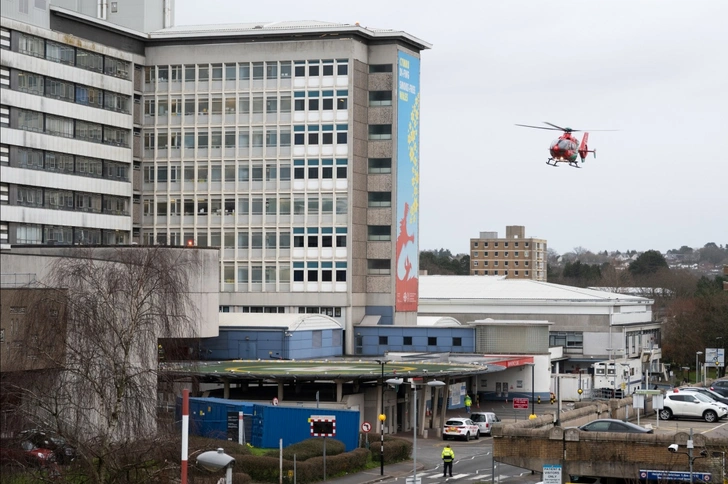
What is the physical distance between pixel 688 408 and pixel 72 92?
53.5 meters

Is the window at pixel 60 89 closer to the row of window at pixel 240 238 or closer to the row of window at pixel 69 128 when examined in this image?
the row of window at pixel 69 128

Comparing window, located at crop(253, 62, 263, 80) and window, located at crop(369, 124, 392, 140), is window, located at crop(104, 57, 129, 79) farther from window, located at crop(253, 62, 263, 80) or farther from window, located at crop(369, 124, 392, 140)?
window, located at crop(369, 124, 392, 140)

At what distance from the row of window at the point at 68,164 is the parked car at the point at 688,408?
164 feet

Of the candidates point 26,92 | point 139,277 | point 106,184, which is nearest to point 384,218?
point 106,184

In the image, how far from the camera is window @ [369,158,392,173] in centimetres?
10969

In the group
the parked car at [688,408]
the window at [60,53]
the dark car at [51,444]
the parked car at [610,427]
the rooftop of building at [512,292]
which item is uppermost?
the window at [60,53]

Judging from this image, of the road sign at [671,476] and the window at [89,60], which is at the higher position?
the window at [89,60]

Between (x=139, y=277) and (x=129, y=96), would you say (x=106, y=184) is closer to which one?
(x=129, y=96)

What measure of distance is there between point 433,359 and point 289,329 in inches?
444

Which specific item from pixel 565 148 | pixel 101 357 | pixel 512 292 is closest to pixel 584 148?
pixel 565 148

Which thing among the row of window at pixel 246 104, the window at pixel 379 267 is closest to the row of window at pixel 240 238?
the window at pixel 379 267

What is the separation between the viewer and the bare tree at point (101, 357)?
3931cm

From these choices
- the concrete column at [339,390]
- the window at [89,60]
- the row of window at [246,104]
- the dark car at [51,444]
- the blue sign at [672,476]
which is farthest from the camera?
the row of window at [246,104]

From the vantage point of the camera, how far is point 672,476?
44688mm
